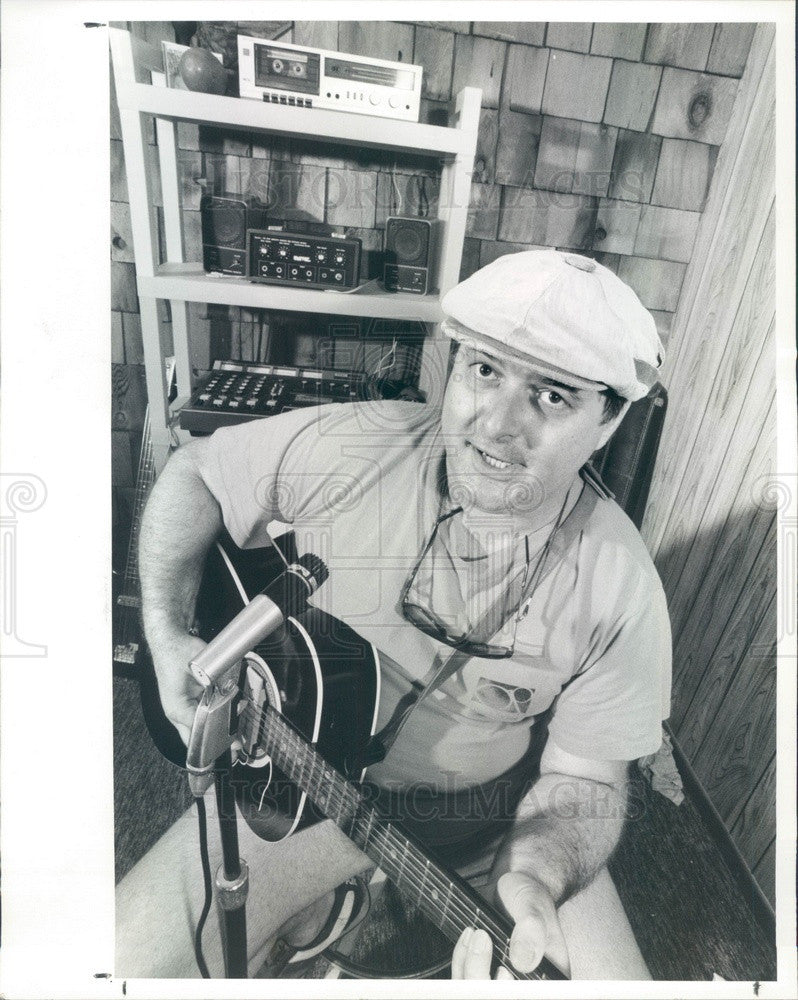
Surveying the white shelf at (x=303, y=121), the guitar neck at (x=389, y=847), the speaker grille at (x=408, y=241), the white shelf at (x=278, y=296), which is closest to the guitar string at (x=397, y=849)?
the guitar neck at (x=389, y=847)

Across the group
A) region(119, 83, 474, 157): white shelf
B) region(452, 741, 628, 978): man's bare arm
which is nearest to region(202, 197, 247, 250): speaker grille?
region(119, 83, 474, 157): white shelf

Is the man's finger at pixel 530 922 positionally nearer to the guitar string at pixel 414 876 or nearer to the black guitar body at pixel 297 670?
the guitar string at pixel 414 876

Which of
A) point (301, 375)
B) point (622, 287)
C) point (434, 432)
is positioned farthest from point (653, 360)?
point (301, 375)

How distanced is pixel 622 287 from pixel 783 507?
1.63 feet

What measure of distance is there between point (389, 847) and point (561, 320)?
0.97m

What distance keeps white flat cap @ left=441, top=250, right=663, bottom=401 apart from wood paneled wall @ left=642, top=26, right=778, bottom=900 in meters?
0.10

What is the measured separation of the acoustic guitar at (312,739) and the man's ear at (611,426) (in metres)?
0.52

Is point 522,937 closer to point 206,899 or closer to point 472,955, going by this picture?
point 472,955

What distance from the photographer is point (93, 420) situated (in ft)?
3.05

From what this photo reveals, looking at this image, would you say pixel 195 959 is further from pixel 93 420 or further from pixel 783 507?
pixel 783 507

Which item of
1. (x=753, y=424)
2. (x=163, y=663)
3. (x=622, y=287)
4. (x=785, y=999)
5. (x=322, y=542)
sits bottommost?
(x=785, y=999)

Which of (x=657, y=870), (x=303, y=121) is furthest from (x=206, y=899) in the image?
(x=303, y=121)

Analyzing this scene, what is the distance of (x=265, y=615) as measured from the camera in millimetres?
931

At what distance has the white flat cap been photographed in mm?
799
